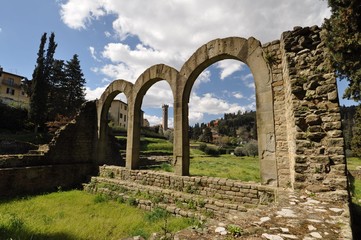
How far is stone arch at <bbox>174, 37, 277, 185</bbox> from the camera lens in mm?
5934

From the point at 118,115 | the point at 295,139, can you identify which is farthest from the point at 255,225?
the point at 118,115

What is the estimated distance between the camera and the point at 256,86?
20.9ft

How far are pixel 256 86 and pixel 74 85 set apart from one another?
35240 millimetres

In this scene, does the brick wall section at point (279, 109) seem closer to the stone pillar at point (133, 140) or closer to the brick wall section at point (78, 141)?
the stone pillar at point (133, 140)

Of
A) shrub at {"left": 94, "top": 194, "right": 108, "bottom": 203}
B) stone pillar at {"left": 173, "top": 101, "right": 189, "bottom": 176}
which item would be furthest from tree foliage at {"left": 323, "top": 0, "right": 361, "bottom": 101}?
shrub at {"left": 94, "top": 194, "right": 108, "bottom": 203}

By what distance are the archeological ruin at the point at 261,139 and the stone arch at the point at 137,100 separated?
45mm

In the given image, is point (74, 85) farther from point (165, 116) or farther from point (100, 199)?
point (165, 116)

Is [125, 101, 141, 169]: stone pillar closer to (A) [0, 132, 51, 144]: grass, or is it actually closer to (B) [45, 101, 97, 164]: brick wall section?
(B) [45, 101, 97, 164]: brick wall section

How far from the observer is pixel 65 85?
3475 cm

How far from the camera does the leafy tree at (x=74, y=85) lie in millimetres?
33825

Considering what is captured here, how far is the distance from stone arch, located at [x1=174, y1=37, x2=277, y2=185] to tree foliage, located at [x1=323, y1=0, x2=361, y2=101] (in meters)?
4.16

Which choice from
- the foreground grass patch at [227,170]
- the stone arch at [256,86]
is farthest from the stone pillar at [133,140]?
the foreground grass patch at [227,170]

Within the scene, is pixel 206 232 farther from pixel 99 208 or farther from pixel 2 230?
pixel 99 208

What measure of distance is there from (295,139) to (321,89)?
118 cm
